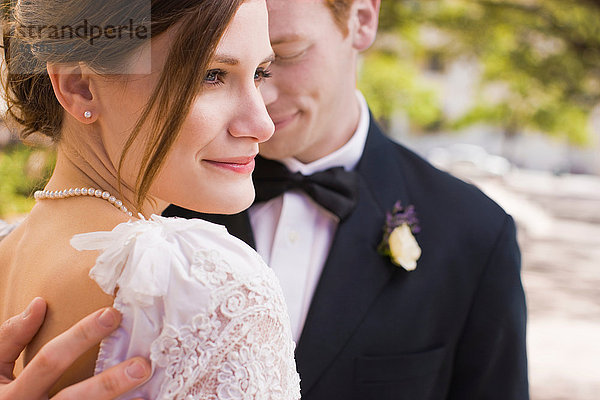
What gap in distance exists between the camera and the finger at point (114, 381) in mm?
1130

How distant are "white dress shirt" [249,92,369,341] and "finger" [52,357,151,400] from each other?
1119 mm

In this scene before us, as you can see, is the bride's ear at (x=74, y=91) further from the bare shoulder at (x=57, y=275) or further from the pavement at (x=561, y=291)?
the pavement at (x=561, y=291)

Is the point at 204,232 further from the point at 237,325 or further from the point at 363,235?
the point at 363,235

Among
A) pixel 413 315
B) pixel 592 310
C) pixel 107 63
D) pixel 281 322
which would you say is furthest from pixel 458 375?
pixel 592 310

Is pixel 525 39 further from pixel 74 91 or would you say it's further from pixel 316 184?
pixel 74 91

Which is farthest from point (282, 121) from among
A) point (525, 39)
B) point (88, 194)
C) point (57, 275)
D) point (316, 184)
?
point (525, 39)

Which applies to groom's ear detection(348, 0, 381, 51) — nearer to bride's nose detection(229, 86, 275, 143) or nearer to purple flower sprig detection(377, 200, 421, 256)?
purple flower sprig detection(377, 200, 421, 256)

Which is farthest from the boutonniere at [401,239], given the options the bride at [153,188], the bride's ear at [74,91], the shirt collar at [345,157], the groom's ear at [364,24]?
the bride's ear at [74,91]

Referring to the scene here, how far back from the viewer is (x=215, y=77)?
52.0 inches

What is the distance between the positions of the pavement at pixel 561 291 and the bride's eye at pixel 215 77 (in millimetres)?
6739

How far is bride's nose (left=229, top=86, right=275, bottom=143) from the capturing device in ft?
4.41

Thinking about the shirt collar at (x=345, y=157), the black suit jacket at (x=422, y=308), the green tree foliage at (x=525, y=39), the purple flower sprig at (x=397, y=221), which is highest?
the green tree foliage at (x=525, y=39)

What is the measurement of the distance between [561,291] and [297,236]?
35.0 ft

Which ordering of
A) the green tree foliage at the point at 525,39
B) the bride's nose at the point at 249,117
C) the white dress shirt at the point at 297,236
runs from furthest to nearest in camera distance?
the green tree foliage at the point at 525,39 < the white dress shirt at the point at 297,236 < the bride's nose at the point at 249,117
